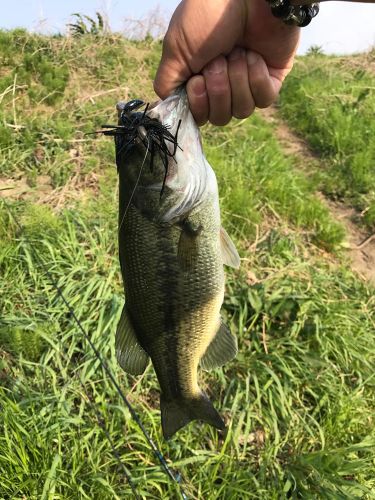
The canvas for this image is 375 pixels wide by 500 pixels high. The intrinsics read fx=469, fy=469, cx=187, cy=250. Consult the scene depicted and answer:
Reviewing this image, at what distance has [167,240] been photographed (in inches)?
66.8

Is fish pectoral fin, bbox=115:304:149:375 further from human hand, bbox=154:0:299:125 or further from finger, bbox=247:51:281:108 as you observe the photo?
finger, bbox=247:51:281:108

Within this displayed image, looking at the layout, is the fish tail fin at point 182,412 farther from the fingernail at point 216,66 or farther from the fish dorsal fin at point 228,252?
the fingernail at point 216,66

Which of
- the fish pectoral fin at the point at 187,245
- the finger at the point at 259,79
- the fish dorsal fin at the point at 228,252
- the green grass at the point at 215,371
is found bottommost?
the green grass at the point at 215,371

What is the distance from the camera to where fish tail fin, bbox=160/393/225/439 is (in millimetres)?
1935

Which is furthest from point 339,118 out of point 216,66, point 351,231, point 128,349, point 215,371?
point 128,349

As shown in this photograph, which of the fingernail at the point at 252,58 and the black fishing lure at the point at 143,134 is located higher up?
the fingernail at the point at 252,58

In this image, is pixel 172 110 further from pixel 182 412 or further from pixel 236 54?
pixel 182 412

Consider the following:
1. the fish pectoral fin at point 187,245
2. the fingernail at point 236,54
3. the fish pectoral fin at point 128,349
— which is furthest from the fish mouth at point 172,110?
the fish pectoral fin at point 128,349

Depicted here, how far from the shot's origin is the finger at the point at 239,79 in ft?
5.75

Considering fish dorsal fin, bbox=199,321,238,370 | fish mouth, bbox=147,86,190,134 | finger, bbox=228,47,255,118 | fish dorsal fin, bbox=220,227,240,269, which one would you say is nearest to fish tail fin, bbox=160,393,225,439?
fish dorsal fin, bbox=199,321,238,370

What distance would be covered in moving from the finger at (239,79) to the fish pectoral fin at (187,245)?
20.5 inches

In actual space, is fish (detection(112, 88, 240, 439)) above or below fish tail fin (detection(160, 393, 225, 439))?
above

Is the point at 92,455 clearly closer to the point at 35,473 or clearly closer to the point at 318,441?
the point at 35,473

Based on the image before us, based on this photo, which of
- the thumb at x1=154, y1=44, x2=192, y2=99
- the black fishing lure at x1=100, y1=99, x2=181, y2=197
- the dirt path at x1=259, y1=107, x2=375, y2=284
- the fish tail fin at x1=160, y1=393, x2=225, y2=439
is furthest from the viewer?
the dirt path at x1=259, y1=107, x2=375, y2=284
